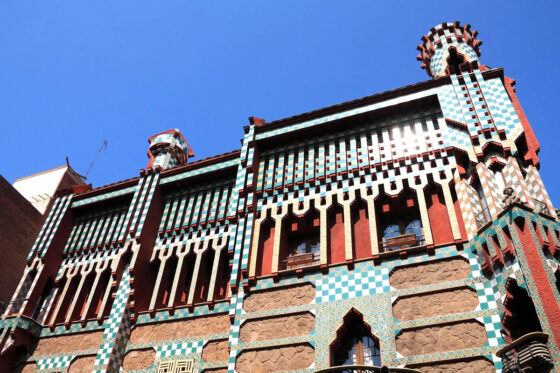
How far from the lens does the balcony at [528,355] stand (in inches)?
348

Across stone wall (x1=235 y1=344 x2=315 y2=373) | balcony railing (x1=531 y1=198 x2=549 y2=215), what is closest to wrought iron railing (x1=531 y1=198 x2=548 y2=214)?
balcony railing (x1=531 y1=198 x2=549 y2=215)

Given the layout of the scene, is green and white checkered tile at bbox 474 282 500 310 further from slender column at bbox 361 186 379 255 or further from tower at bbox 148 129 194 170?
tower at bbox 148 129 194 170

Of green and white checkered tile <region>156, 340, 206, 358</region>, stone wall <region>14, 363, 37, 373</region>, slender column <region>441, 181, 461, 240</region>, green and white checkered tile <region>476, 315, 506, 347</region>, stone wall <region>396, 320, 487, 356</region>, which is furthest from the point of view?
stone wall <region>14, 363, 37, 373</region>

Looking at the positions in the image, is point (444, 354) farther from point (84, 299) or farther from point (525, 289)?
point (84, 299)

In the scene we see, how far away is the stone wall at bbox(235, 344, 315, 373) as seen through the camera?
11367 millimetres

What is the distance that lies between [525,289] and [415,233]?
11.7 feet

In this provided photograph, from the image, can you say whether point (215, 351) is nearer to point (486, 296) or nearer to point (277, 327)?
point (277, 327)

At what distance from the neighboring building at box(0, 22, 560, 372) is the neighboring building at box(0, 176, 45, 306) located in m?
1.88

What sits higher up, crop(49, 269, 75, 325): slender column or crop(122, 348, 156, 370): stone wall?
crop(49, 269, 75, 325): slender column

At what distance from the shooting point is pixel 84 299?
16.3m

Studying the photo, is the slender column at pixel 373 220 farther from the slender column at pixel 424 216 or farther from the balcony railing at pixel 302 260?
the balcony railing at pixel 302 260

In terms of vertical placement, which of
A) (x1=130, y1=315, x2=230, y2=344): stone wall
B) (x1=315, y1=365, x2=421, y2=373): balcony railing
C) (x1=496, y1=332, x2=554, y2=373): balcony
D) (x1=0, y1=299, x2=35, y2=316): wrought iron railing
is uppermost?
(x1=0, y1=299, x2=35, y2=316): wrought iron railing

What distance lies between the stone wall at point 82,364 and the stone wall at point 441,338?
315 inches

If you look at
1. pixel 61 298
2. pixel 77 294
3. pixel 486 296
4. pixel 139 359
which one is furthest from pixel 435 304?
pixel 61 298
